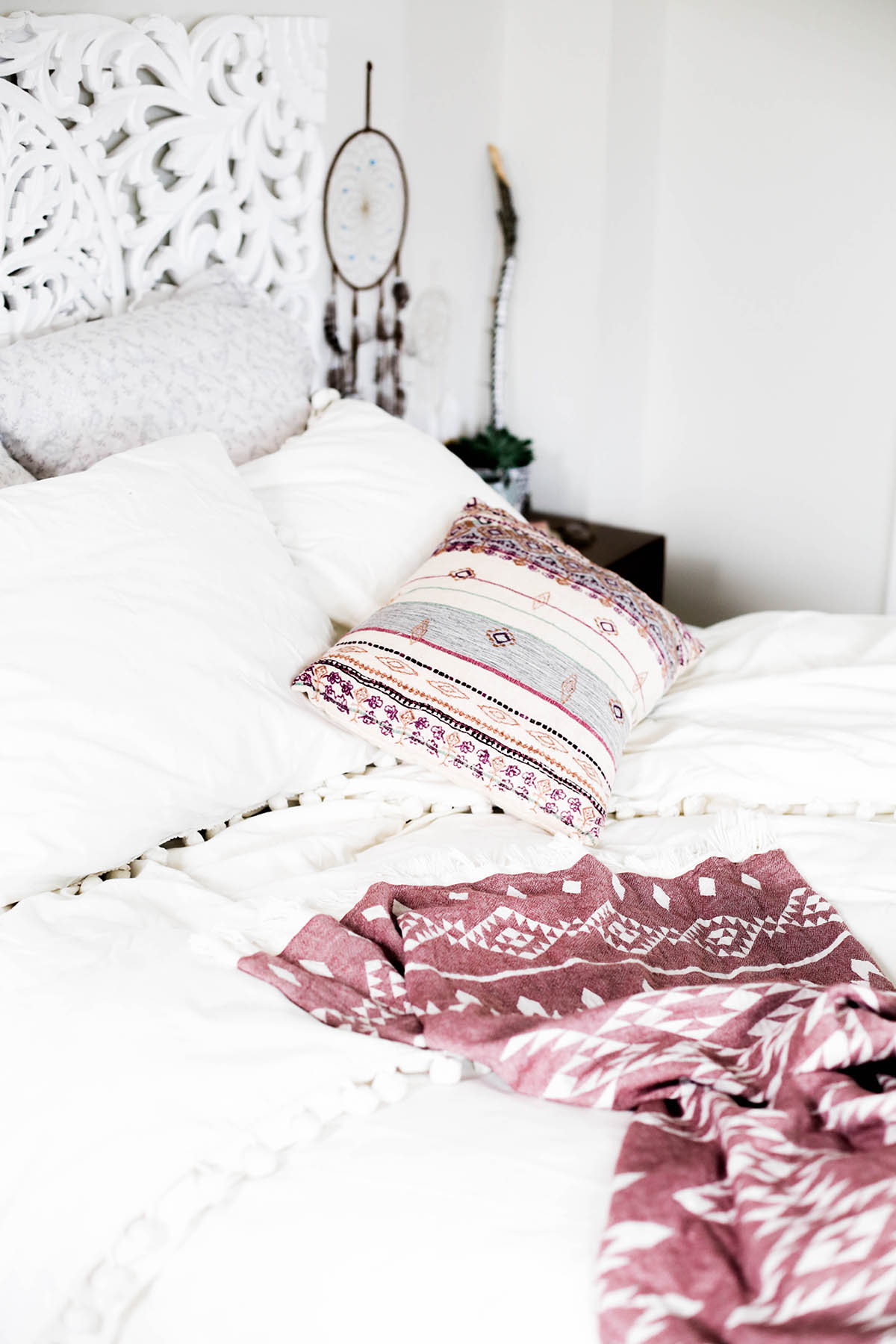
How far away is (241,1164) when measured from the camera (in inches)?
31.4

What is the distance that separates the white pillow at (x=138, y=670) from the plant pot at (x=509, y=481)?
119cm

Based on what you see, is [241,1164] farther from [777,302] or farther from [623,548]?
[777,302]

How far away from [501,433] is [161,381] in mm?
1132

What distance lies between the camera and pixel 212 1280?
748 mm

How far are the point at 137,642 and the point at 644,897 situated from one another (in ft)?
1.78

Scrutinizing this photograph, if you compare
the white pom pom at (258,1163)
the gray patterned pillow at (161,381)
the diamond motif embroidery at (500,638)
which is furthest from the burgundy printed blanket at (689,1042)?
the gray patterned pillow at (161,381)

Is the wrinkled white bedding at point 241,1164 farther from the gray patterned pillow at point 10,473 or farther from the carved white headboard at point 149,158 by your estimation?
the carved white headboard at point 149,158

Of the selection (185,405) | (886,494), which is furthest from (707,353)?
(185,405)

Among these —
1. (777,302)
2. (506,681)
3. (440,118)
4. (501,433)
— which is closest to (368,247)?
(440,118)

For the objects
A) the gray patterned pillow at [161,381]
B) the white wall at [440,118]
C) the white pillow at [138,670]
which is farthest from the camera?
the white wall at [440,118]

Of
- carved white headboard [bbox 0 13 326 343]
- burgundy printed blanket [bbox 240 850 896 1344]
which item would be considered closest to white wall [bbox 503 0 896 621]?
carved white headboard [bbox 0 13 326 343]

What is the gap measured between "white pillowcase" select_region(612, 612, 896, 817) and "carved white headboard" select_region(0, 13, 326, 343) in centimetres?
96

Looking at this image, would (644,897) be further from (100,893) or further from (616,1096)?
(100,893)

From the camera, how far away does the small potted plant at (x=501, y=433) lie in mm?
2531
